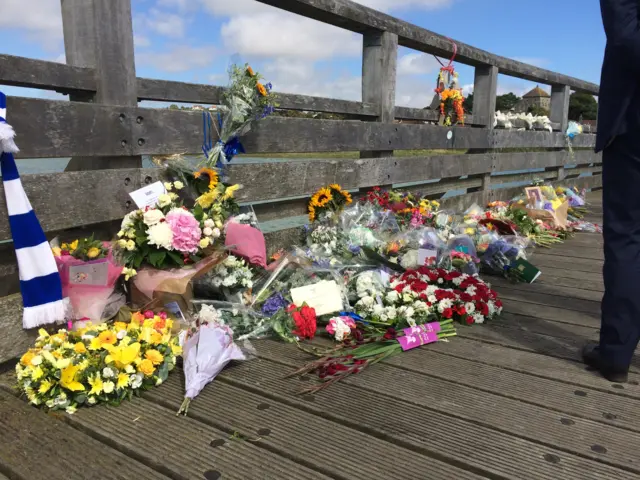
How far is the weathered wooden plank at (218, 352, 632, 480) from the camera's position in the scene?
156cm

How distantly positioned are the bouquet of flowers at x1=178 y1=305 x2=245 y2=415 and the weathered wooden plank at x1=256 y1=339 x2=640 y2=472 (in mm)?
250

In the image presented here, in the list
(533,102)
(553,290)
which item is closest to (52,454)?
(553,290)

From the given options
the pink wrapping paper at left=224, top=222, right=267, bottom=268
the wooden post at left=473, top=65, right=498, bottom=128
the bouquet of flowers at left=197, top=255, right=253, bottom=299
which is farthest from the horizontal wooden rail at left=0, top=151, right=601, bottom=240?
A: the bouquet of flowers at left=197, top=255, right=253, bottom=299

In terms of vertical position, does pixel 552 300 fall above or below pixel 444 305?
below

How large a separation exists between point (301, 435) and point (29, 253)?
1366mm

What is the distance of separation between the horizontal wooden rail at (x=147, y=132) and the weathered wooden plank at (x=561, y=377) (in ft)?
5.75

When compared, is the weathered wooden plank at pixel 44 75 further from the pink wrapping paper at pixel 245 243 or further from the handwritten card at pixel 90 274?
the pink wrapping paper at pixel 245 243

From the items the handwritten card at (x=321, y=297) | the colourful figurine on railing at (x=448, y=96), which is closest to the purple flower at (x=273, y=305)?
the handwritten card at (x=321, y=297)

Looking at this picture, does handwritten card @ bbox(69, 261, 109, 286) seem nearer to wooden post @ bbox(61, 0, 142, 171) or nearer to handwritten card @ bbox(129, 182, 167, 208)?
handwritten card @ bbox(129, 182, 167, 208)

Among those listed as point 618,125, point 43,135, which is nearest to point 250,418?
point 43,135

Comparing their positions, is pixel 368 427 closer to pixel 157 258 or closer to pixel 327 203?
pixel 157 258

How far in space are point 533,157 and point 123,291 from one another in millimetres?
6084

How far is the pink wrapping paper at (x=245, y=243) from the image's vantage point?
2914 millimetres

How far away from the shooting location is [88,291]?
239 cm
